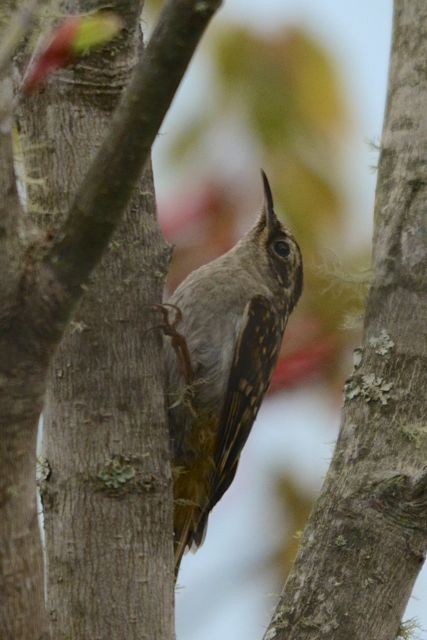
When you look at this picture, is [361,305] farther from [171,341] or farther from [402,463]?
[171,341]

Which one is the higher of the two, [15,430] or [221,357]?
[221,357]

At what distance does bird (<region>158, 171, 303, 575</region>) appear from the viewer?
4.66 metres

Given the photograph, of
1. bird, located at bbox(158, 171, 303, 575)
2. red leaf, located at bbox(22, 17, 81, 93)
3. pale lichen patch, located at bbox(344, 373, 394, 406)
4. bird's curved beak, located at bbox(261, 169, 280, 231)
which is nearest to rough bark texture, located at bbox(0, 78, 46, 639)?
red leaf, located at bbox(22, 17, 81, 93)

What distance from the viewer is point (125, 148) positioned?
2145 millimetres

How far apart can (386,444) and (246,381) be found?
6.43ft

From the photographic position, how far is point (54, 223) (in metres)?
2.92

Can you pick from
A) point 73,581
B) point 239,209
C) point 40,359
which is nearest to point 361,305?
point 239,209

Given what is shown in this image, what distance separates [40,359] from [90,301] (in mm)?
703

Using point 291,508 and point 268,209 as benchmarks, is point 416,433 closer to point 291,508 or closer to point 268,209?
point 291,508

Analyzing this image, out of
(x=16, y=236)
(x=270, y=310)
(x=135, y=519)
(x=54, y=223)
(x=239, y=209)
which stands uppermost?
(x=270, y=310)

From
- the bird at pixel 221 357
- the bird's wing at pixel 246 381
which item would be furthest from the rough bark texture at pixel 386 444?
the bird's wing at pixel 246 381

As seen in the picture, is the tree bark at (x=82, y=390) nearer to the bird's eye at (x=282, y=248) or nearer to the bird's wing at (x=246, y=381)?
the bird's wing at (x=246, y=381)

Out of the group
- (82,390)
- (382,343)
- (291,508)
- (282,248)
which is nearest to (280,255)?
(282,248)

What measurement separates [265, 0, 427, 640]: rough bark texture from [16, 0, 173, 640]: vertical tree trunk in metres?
0.38
